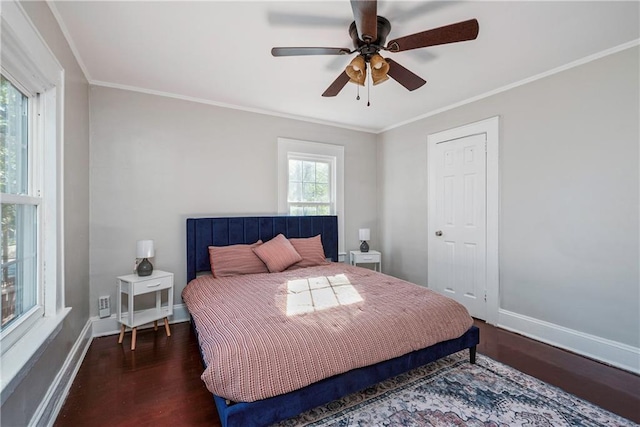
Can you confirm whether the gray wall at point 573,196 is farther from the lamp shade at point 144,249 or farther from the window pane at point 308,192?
the lamp shade at point 144,249

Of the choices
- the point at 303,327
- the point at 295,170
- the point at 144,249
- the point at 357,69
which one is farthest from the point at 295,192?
the point at 303,327

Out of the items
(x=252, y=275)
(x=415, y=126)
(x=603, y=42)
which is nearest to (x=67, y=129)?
(x=252, y=275)

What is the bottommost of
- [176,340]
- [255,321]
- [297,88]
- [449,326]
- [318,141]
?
[176,340]

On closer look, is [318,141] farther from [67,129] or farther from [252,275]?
[67,129]

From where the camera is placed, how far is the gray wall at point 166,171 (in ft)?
10.0

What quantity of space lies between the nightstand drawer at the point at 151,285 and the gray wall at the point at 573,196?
358 cm

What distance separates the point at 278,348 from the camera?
1611 mm

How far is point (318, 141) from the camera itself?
438 centimetres

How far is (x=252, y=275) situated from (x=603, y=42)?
3.76 meters

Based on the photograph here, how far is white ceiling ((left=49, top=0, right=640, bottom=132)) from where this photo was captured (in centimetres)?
195

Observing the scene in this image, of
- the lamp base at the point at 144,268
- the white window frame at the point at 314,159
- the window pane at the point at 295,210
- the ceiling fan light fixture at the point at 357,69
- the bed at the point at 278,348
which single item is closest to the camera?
the bed at the point at 278,348

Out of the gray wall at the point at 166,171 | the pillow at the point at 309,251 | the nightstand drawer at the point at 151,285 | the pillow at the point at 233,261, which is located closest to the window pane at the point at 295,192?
the gray wall at the point at 166,171

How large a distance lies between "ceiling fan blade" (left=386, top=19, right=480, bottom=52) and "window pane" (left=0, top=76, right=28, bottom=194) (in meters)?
2.23

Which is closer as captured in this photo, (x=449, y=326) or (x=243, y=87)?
(x=449, y=326)
